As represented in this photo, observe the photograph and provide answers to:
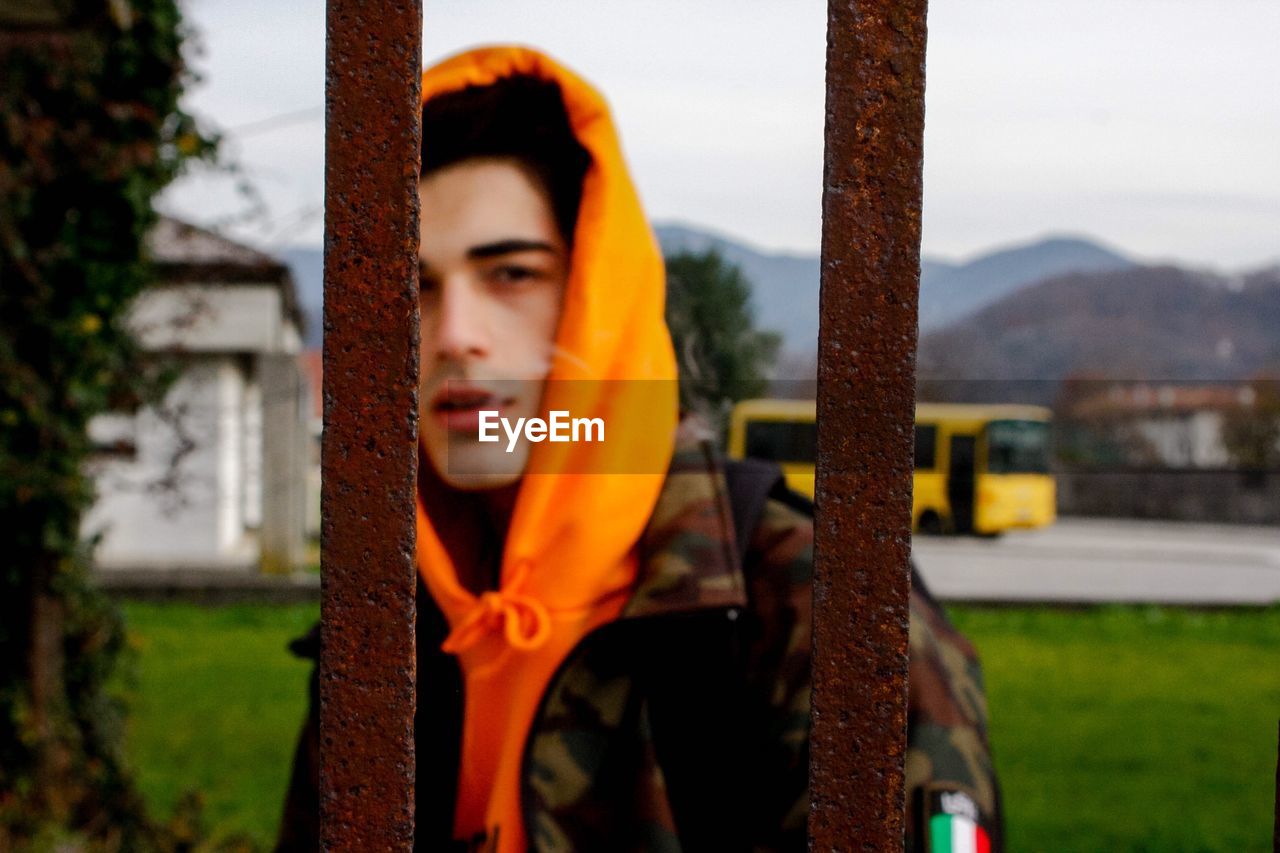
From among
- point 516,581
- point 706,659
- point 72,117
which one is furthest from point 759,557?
point 72,117

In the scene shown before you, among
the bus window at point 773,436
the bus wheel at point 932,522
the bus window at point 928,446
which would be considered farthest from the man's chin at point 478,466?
the bus wheel at point 932,522

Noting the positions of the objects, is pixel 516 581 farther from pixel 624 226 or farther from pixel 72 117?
pixel 72 117

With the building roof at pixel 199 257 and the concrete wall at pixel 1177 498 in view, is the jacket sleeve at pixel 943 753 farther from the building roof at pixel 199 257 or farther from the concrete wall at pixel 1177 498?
the concrete wall at pixel 1177 498

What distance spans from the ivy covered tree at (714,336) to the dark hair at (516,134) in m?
0.15

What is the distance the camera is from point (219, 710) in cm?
595

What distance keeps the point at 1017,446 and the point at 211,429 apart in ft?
19.0

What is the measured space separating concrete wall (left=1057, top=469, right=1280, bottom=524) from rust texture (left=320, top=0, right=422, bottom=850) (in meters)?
13.4

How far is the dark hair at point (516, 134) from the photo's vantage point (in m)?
1.13

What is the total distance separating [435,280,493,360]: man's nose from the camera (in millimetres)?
1094

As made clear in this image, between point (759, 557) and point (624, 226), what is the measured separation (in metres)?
0.40

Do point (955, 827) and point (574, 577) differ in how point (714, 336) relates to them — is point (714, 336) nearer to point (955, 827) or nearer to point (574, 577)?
point (574, 577)

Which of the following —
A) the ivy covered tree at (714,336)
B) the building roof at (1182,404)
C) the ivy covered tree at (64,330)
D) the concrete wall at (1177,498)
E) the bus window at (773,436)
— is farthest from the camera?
the concrete wall at (1177,498)

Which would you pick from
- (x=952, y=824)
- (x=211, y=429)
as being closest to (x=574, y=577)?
(x=952, y=824)

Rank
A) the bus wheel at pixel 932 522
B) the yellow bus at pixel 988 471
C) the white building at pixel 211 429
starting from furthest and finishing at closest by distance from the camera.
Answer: the bus wheel at pixel 932 522 < the yellow bus at pixel 988 471 < the white building at pixel 211 429
